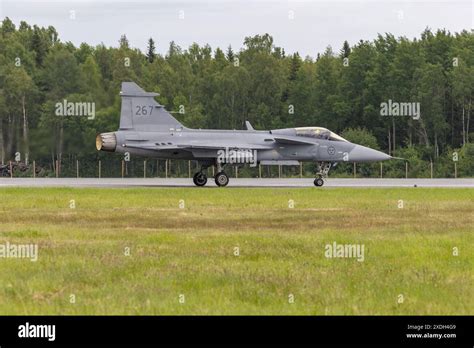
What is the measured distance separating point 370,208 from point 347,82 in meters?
58.2

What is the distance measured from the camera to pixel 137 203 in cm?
2592

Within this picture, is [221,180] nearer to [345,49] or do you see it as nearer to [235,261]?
[235,261]

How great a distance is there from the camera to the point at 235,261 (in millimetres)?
13516

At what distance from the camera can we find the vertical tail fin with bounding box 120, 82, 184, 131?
3681 cm

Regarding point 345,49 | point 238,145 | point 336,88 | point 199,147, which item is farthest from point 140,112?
point 345,49

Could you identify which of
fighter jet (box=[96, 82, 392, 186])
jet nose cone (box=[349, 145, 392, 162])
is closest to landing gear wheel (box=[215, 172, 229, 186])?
fighter jet (box=[96, 82, 392, 186])

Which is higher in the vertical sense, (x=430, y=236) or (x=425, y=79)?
(x=425, y=79)

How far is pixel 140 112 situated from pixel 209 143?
3389mm

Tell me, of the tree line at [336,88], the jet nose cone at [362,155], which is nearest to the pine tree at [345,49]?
the tree line at [336,88]

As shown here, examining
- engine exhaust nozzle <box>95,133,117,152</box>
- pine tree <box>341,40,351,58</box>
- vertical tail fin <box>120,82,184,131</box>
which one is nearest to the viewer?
engine exhaust nozzle <box>95,133,117,152</box>

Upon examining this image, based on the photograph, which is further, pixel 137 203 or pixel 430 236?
pixel 137 203

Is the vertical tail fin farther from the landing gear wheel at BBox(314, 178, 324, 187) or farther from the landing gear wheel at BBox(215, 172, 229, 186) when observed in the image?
the landing gear wheel at BBox(314, 178, 324, 187)
